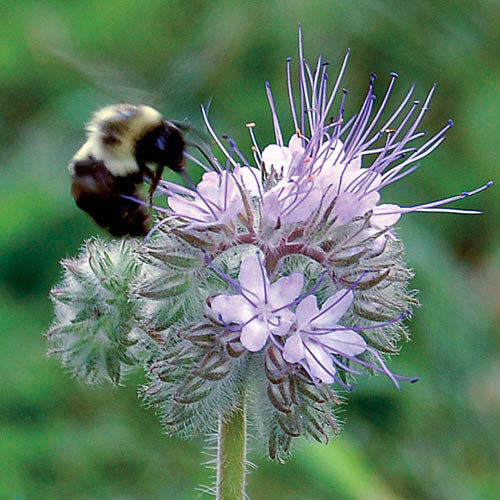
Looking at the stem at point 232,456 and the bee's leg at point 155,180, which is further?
the bee's leg at point 155,180

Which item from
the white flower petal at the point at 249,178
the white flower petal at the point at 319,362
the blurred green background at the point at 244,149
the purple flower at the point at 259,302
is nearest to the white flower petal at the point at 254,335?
the purple flower at the point at 259,302

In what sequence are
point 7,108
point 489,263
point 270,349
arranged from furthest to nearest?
point 7,108 → point 489,263 → point 270,349

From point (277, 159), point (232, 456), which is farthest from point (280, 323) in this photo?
point (277, 159)

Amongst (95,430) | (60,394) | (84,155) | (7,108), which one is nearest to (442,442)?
(95,430)

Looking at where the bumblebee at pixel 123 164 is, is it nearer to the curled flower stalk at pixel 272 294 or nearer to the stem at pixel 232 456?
the curled flower stalk at pixel 272 294

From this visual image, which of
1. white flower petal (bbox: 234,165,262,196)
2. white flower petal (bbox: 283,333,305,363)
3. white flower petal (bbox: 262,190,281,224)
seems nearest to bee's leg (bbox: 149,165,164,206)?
white flower petal (bbox: 234,165,262,196)

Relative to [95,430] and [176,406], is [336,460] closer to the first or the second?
[95,430]

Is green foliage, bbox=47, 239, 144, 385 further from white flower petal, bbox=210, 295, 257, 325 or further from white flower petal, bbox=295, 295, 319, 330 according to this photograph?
white flower petal, bbox=295, 295, 319, 330
